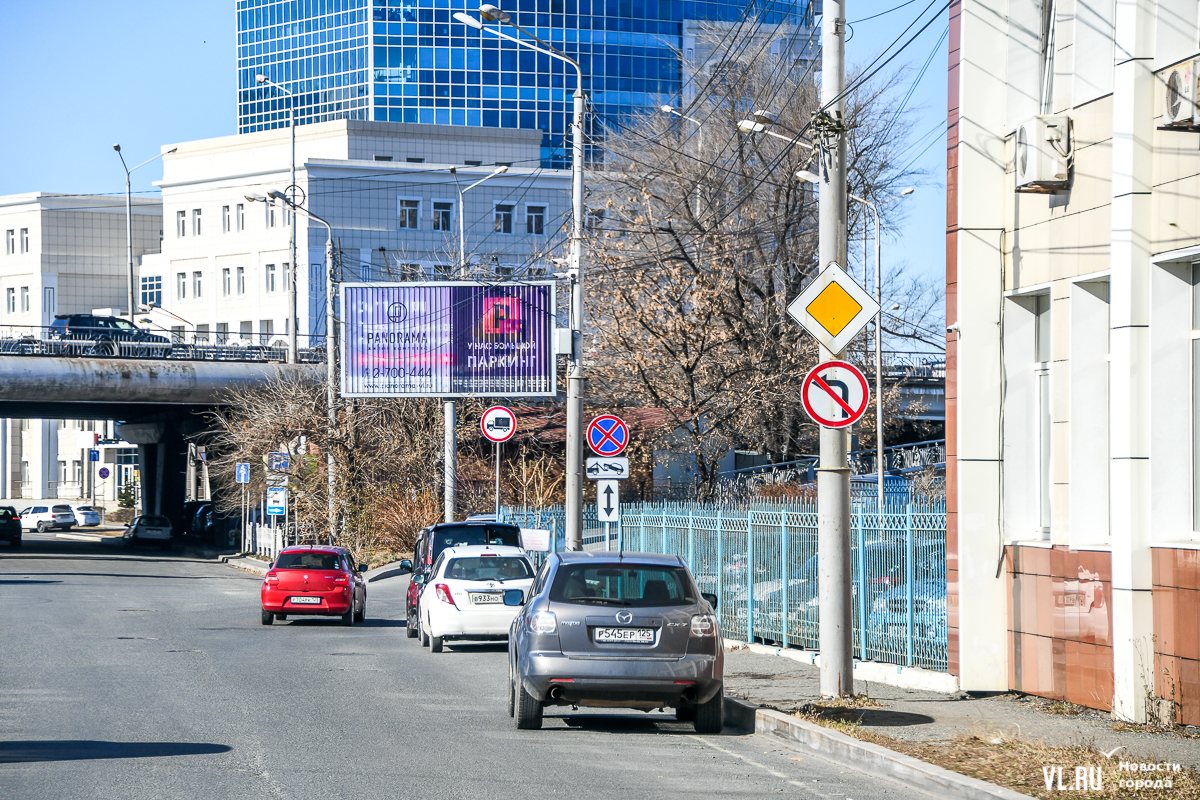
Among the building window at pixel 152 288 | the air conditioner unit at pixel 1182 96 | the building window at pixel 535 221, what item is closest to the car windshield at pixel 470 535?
the air conditioner unit at pixel 1182 96

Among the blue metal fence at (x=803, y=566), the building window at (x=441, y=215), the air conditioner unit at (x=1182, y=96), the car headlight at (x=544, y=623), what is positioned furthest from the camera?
the building window at (x=441, y=215)

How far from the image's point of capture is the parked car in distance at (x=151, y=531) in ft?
195

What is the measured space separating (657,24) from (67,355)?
67.9 meters

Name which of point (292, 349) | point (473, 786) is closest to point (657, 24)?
point (292, 349)

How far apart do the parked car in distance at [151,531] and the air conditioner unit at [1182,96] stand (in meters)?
54.2

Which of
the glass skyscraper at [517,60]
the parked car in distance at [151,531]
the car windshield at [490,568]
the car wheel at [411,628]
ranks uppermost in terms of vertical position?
the glass skyscraper at [517,60]

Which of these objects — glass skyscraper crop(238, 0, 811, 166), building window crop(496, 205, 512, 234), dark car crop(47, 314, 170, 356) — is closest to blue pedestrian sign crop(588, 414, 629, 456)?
dark car crop(47, 314, 170, 356)

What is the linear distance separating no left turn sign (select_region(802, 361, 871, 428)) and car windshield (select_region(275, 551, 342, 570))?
14.4 metres

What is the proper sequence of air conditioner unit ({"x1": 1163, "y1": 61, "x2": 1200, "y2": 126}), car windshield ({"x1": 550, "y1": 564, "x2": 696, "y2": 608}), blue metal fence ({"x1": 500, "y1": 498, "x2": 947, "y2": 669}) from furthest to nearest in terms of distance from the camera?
blue metal fence ({"x1": 500, "y1": 498, "x2": 947, "y2": 669}) → car windshield ({"x1": 550, "y1": 564, "x2": 696, "y2": 608}) → air conditioner unit ({"x1": 1163, "y1": 61, "x2": 1200, "y2": 126})

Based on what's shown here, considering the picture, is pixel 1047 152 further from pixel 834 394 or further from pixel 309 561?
pixel 309 561

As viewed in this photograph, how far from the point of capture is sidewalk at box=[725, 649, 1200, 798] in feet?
29.8

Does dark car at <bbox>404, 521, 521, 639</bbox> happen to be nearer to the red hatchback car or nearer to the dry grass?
the red hatchback car

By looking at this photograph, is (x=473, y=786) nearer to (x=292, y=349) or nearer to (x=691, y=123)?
(x=691, y=123)

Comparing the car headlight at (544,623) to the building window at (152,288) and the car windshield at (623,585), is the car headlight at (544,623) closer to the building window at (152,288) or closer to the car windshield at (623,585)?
the car windshield at (623,585)
